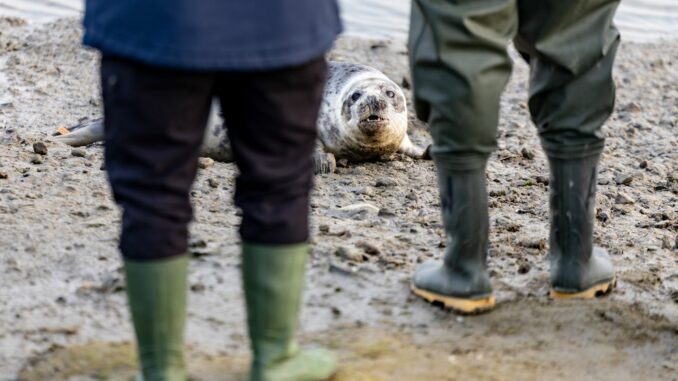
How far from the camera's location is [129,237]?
8.92 ft

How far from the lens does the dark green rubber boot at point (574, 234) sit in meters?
3.75

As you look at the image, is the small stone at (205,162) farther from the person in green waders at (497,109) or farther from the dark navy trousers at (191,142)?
the dark navy trousers at (191,142)

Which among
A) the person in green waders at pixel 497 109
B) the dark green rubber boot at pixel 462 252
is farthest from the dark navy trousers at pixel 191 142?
the dark green rubber boot at pixel 462 252

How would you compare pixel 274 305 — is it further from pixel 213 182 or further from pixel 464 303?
pixel 213 182

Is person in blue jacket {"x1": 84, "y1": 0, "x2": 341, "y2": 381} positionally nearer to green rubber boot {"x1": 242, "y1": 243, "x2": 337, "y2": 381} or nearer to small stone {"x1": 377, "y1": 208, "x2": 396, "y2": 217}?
green rubber boot {"x1": 242, "y1": 243, "x2": 337, "y2": 381}

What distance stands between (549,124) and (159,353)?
1.54 metres

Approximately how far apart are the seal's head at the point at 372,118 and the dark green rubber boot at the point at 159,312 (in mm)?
2995

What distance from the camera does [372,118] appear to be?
5793 mm

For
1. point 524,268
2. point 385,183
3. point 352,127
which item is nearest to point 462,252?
point 524,268

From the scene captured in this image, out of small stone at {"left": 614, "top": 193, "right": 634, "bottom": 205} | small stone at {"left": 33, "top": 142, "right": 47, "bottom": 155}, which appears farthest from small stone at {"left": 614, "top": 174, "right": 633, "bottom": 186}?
small stone at {"left": 33, "top": 142, "right": 47, "bottom": 155}

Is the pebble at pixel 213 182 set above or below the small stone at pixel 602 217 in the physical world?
above

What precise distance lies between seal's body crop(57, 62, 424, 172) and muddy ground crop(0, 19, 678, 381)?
109 mm

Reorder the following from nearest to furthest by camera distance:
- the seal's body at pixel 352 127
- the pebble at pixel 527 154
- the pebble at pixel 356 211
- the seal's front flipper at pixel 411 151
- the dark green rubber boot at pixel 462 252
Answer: the dark green rubber boot at pixel 462 252 < the pebble at pixel 356 211 < the seal's body at pixel 352 127 < the seal's front flipper at pixel 411 151 < the pebble at pixel 527 154

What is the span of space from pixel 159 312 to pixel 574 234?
5.18 ft
